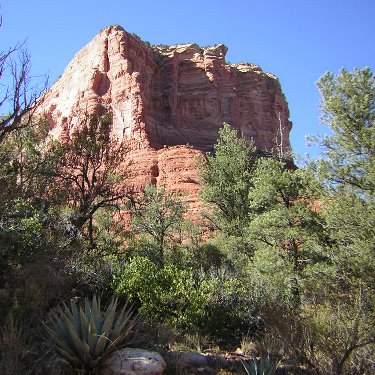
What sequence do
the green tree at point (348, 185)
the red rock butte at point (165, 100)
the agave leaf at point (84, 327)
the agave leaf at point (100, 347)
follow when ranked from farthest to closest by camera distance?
the red rock butte at point (165, 100) → the green tree at point (348, 185) → the agave leaf at point (84, 327) → the agave leaf at point (100, 347)

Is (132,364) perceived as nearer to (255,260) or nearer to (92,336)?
(92,336)

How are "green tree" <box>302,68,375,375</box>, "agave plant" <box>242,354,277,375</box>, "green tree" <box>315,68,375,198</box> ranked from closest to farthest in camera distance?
"agave plant" <box>242,354,277,375</box>, "green tree" <box>302,68,375,375</box>, "green tree" <box>315,68,375,198</box>

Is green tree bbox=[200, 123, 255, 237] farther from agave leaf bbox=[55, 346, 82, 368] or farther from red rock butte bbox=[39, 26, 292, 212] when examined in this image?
agave leaf bbox=[55, 346, 82, 368]

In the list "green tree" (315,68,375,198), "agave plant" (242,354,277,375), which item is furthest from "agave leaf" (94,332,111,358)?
"green tree" (315,68,375,198)

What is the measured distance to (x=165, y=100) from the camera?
61344 mm

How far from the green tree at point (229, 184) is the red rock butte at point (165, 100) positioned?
45.2ft

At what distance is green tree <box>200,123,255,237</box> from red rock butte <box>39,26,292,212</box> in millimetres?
13769

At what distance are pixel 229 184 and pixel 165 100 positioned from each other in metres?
38.9

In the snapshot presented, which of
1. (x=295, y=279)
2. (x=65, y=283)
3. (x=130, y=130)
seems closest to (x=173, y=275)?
(x=65, y=283)

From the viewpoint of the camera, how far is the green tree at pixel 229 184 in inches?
928

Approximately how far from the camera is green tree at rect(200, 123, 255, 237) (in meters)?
23.6

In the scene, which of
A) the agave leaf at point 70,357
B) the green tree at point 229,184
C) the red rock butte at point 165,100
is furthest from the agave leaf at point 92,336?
the red rock butte at point 165,100

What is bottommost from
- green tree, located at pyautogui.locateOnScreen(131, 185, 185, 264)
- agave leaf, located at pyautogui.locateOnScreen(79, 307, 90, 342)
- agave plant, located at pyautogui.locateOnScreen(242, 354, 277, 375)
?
agave plant, located at pyautogui.locateOnScreen(242, 354, 277, 375)

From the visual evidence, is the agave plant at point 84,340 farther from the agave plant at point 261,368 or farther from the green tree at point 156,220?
the green tree at point 156,220
